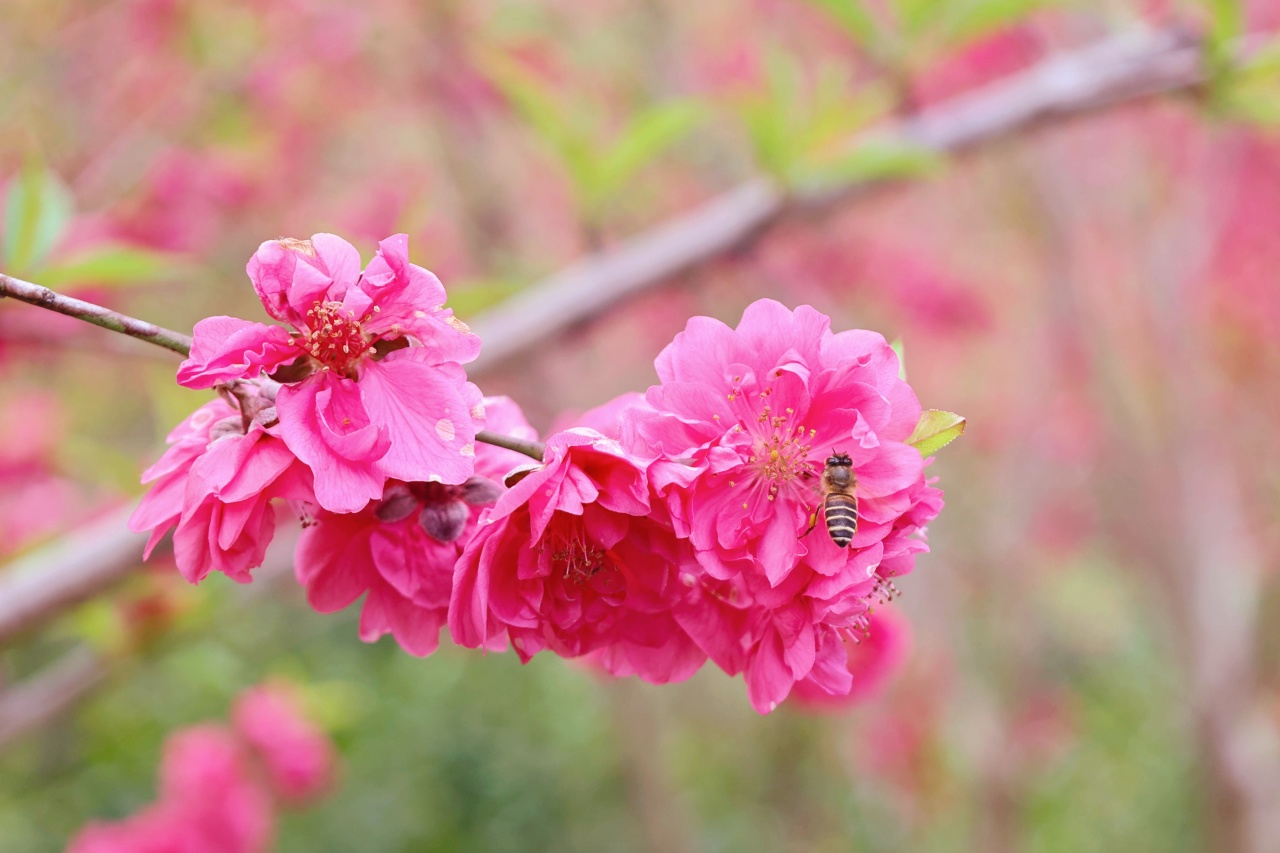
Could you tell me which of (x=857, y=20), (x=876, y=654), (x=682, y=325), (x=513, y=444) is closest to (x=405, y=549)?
(x=513, y=444)

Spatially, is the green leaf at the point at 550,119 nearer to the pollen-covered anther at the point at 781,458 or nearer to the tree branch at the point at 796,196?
the tree branch at the point at 796,196

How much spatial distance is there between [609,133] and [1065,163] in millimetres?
1410

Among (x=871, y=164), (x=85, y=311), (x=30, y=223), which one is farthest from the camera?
(x=871, y=164)

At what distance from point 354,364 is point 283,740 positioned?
2132 millimetres

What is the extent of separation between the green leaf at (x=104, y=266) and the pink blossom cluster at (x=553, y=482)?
1.82 ft

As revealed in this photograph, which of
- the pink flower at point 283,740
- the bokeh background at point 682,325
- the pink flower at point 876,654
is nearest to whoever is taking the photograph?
the pink flower at point 876,654

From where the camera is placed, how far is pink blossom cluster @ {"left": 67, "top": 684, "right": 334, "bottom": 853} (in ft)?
7.18

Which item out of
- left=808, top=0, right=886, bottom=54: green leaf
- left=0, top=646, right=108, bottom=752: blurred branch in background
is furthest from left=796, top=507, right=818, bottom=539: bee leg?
left=0, top=646, right=108, bottom=752: blurred branch in background

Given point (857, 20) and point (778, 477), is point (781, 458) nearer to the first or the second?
point (778, 477)

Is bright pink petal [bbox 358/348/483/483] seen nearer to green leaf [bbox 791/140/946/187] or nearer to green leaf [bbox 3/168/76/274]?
green leaf [bbox 3/168/76/274]

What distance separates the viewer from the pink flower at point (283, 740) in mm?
2488

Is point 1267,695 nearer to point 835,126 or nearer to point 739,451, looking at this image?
point 835,126

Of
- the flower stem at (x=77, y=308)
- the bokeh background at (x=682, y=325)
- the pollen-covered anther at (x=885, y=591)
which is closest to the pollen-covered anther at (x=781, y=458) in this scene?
the pollen-covered anther at (x=885, y=591)

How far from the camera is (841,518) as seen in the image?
1.97 feet
